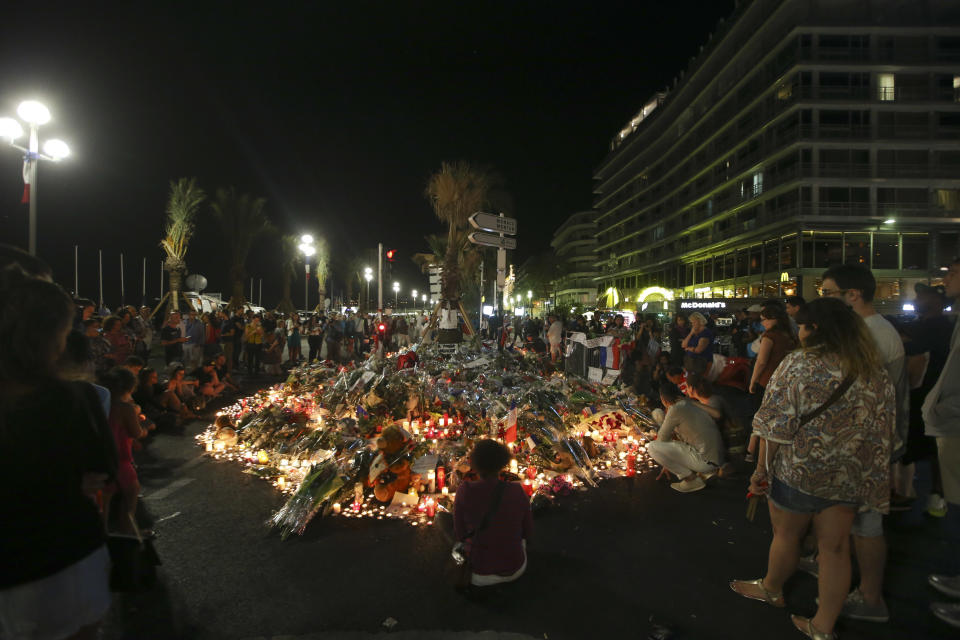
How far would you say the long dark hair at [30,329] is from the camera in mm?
1649

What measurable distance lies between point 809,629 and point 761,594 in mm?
369

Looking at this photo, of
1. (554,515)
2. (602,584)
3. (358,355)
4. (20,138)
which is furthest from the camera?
(358,355)

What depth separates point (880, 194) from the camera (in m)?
38.8

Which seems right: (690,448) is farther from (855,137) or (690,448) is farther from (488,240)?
(855,137)

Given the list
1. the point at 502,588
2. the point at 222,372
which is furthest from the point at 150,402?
the point at 502,588

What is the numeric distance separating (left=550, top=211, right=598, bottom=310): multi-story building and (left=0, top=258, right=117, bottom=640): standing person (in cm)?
9318

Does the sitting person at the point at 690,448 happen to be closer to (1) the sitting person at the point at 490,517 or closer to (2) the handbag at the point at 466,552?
(1) the sitting person at the point at 490,517

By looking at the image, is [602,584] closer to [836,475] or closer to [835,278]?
[836,475]

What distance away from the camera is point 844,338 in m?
2.52

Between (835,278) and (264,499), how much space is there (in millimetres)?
5555

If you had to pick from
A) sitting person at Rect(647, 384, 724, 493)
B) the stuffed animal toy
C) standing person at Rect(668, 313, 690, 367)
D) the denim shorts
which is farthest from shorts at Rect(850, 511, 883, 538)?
standing person at Rect(668, 313, 690, 367)

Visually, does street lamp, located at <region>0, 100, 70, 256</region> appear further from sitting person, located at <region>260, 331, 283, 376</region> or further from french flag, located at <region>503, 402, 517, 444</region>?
french flag, located at <region>503, 402, 517, 444</region>

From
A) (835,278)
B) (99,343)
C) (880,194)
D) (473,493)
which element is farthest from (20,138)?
(880,194)

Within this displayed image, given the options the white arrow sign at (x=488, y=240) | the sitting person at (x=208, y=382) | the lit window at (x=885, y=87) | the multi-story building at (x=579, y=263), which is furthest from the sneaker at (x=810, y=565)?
the multi-story building at (x=579, y=263)
